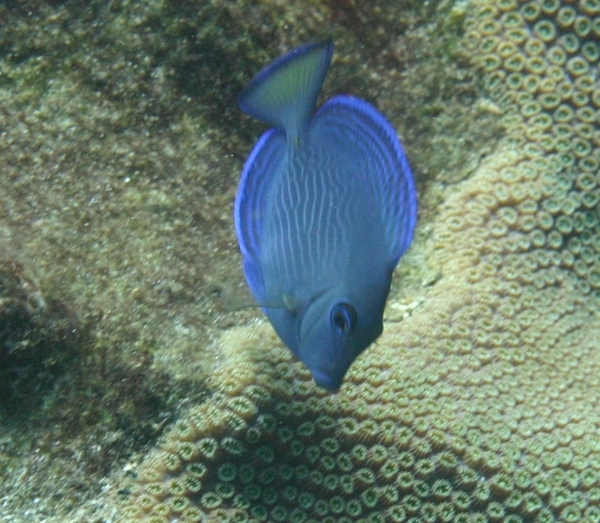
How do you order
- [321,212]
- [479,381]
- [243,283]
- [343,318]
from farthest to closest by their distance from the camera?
1. [479,381]
2. [243,283]
3. [321,212]
4. [343,318]

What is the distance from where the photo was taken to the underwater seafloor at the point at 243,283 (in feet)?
7.51

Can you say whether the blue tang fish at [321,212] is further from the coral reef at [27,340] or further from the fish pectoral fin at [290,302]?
the coral reef at [27,340]

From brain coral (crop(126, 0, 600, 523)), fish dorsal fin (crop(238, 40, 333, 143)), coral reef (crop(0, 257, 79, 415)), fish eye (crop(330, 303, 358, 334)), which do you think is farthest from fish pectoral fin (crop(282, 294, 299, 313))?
coral reef (crop(0, 257, 79, 415))

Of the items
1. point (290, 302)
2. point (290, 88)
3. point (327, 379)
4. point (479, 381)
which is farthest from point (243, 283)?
point (479, 381)

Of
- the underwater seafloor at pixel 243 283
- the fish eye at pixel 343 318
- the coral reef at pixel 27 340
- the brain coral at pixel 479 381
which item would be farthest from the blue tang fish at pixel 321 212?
the coral reef at pixel 27 340

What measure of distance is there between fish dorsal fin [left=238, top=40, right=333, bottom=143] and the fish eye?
1.83ft

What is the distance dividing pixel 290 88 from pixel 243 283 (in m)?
0.83

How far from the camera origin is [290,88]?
1.68 meters

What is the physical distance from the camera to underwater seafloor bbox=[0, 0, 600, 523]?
90.1 inches

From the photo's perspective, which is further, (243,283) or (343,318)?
(243,283)

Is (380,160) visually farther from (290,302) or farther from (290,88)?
(290,302)

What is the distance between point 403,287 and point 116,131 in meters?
1.78

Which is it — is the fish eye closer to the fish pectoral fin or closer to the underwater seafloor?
the fish pectoral fin

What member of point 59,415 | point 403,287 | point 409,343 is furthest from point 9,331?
point 403,287
